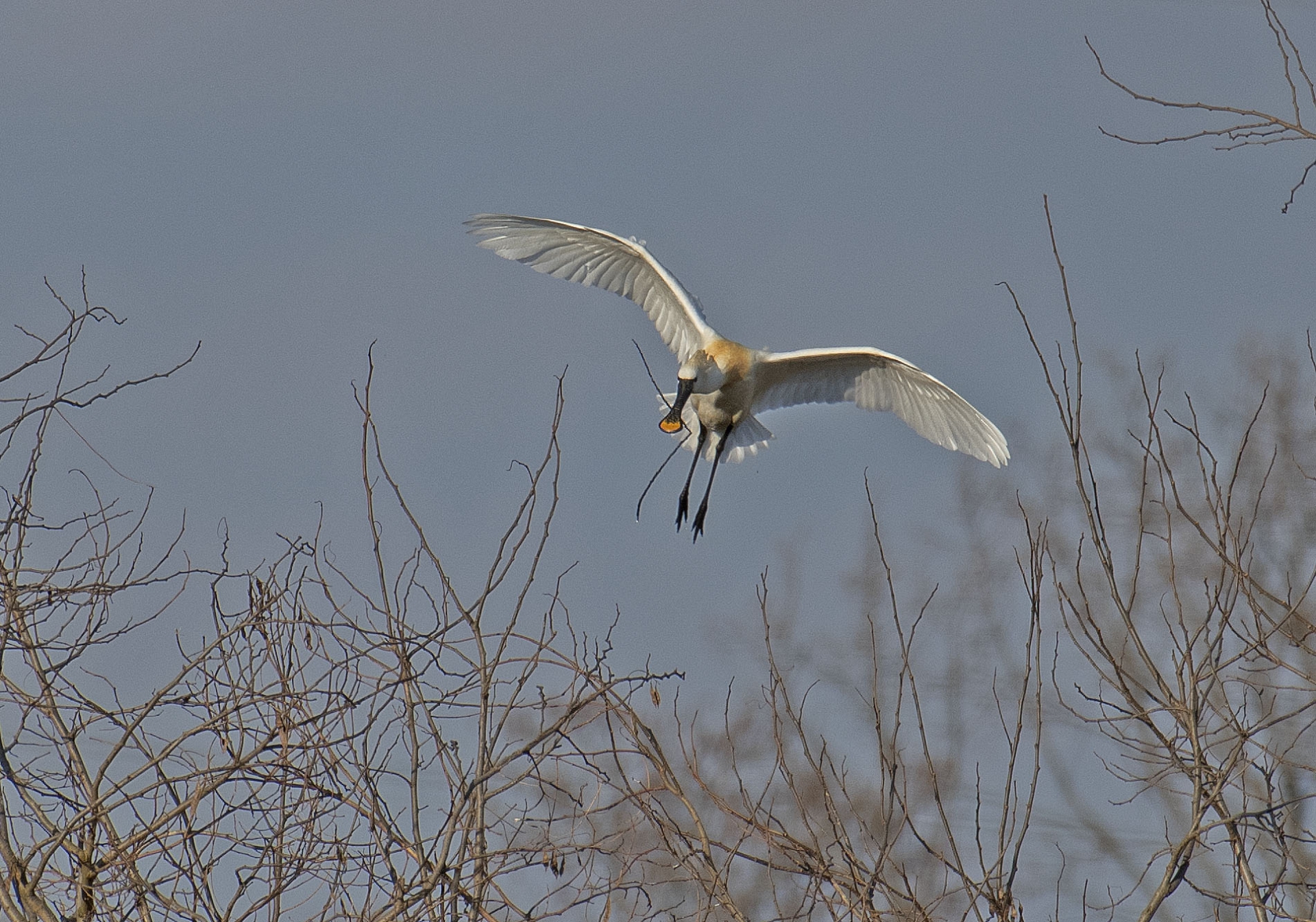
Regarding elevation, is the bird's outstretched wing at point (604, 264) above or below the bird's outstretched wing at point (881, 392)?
→ above

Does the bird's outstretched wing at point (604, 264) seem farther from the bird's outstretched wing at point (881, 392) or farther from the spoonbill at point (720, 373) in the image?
the bird's outstretched wing at point (881, 392)

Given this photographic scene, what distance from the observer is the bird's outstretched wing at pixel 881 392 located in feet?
24.5

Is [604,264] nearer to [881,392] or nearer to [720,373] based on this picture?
[720,373]

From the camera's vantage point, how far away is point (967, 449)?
7527 mm

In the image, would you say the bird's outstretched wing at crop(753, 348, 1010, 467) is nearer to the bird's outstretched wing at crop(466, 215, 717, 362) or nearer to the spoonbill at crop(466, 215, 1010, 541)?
the spoonbill at crop(466, 215, 1010, 541)

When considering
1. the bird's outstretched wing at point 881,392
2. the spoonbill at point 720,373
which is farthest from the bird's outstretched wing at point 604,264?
the bird's outstretched wing at point 881,392

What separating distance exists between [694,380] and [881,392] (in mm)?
1094

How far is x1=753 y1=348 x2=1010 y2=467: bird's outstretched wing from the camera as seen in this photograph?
748 centimetres

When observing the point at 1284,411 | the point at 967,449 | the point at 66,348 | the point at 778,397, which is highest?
the point at 1284,411

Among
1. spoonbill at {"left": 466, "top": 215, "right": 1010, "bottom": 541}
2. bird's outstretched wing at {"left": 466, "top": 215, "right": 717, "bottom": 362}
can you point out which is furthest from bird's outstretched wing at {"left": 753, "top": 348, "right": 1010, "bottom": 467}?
bird's outstretched wing at {"left": 466, "top": 215, "right": 717, "bottom": 362}

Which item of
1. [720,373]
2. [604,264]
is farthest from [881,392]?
[604,264]

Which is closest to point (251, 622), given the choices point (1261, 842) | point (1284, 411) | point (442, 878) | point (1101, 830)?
point (442, 878)

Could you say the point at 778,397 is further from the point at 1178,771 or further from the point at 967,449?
the point at 1178,771

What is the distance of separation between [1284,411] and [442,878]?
9658 millimetres
